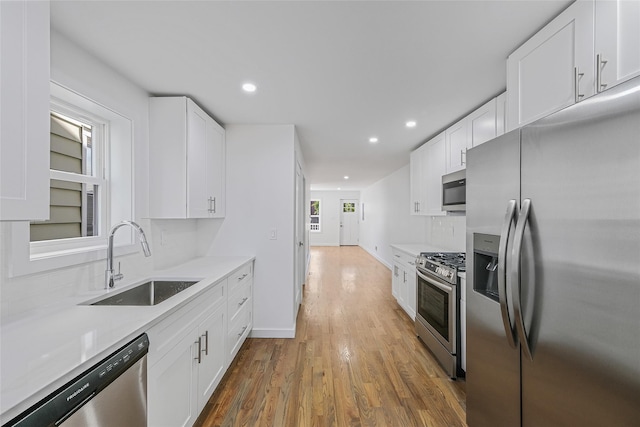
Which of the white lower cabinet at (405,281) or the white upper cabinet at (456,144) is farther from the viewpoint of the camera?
the white lower cabinet at (405,281)

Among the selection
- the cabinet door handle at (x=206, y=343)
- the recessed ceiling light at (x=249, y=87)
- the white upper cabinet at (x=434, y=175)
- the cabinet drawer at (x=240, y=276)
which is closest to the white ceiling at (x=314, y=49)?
the recessed ceiling light at (x=249, y=87)

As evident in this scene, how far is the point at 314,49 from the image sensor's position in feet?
5.53

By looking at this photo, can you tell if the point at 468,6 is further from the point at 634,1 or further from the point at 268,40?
the point at 268,40

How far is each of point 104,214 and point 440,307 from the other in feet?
9.44

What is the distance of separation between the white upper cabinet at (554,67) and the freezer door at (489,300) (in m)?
0.35

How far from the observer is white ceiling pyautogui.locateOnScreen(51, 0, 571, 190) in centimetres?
136

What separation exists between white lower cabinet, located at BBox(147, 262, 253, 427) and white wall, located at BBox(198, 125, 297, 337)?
2.04 ft

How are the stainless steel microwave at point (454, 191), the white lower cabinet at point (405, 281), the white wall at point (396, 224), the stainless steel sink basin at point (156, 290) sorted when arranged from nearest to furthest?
the stainless steel sink basin at point (156, 290) → the stainless steel microwave at point (454, 191) → the white lower cabinet at point (405, 281) → the white wall at point (396, 224)

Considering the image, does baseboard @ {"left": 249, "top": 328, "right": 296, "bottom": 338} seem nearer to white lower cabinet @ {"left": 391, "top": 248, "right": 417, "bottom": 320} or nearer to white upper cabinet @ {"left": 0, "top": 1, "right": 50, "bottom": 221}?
white lower cabinet @ {"left": 391, "top": 248, "right": 417, "bottom": 320}

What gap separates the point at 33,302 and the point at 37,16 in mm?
1291

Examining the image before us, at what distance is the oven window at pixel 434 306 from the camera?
2.47m

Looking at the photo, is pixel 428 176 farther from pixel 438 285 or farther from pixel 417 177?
pixel 438 285

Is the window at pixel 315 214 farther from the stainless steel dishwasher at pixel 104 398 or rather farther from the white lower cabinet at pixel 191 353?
the stainless steel dishwasher at pixel 104 398

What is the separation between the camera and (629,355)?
0.81 m
